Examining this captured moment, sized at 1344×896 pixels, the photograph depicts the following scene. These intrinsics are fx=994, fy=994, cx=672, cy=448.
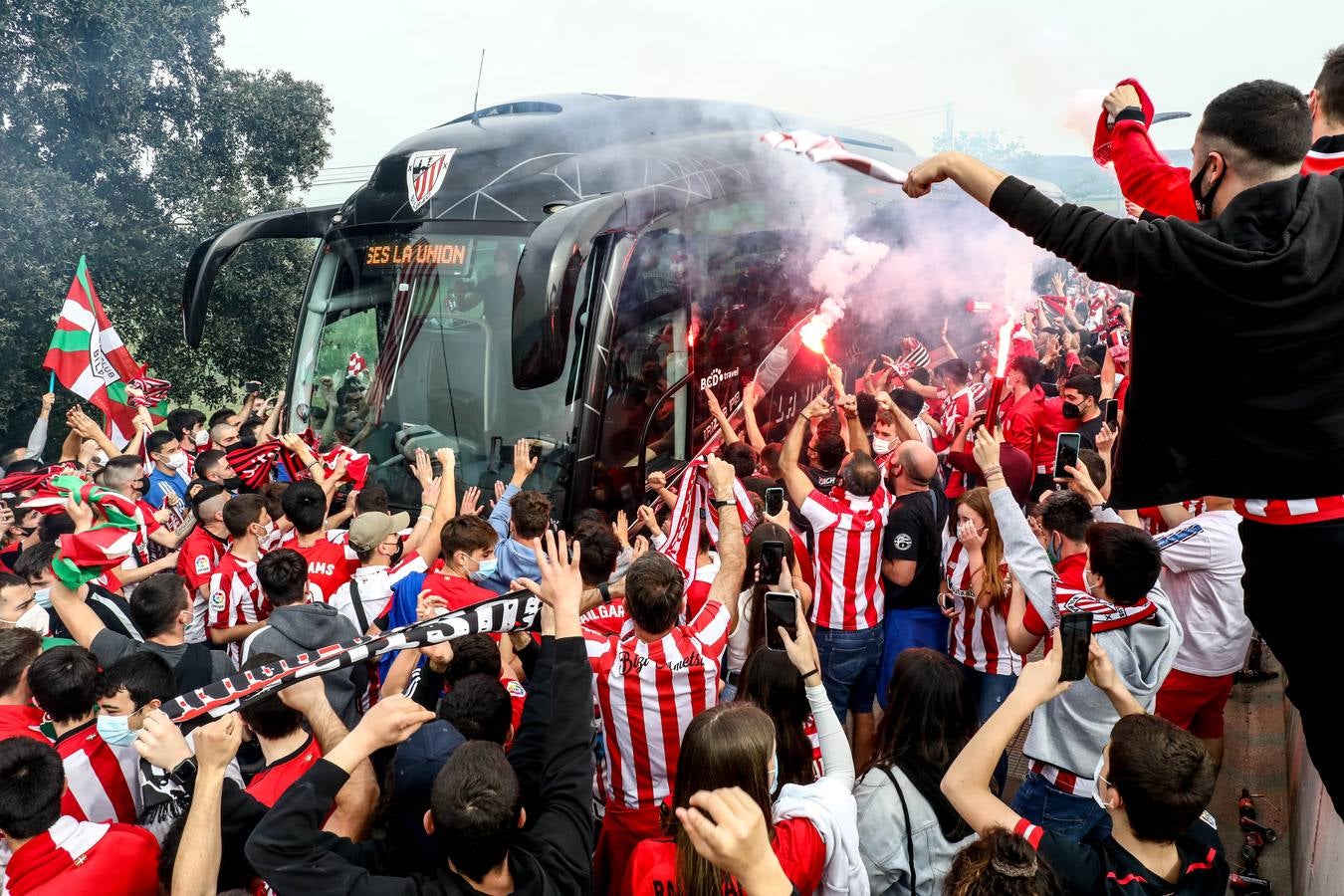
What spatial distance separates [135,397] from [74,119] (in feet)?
13.3

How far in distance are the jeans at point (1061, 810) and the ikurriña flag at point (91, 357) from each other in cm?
747

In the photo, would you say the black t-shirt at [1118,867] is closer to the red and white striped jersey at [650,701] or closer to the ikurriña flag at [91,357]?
the red and white striped jersey at [650,701]

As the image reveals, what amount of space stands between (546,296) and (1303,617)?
3.77 m

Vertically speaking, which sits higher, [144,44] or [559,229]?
[144,44]

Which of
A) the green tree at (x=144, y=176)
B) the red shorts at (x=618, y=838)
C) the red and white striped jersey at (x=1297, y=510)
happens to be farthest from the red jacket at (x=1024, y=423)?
the green tree at (x=144, y=176)

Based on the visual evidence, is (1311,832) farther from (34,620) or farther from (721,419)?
(34,620)

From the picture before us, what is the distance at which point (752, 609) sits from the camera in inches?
170

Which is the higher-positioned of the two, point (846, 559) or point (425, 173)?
point (425, 173)

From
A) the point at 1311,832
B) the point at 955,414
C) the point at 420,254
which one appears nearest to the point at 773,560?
the point at 1311,832

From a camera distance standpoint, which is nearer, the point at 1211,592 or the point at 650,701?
the point at 650,701

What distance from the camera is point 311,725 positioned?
10.2 ft

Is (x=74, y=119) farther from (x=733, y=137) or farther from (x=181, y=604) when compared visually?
(x=181, y=604)

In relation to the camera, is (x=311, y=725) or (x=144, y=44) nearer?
(x=311, y=725)

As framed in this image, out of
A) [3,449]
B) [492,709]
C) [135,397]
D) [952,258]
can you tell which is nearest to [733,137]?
[952,258]
